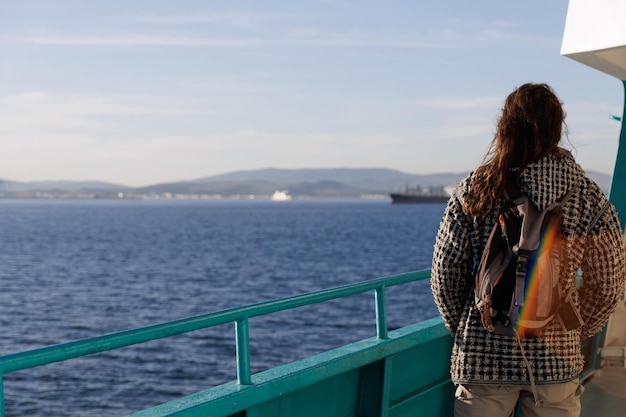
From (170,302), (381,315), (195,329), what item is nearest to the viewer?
(195,329)

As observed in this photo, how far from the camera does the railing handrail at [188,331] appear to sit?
241 cm

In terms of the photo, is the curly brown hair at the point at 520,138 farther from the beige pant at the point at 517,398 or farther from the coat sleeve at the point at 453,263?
the beige pant at the point at 517,398

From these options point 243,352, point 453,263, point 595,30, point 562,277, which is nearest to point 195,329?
point 243,352

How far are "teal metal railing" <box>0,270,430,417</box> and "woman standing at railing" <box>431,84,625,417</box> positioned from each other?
798 millimetres

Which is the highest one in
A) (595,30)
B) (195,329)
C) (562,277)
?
(595,30)

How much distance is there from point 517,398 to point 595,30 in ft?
8.25

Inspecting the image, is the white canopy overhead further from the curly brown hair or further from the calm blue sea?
the calm blue sea

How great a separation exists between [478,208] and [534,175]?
20cm

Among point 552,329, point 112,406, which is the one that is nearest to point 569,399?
point 552,329

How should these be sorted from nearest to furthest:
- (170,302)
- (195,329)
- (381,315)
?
1. (195,329)
2. (381,315)
3. (170,302)

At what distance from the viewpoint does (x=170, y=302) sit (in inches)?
1865

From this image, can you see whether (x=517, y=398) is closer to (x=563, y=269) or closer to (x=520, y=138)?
(x=563, y=269)

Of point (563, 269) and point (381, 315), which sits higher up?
point (563, 269)

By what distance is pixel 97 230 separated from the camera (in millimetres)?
135250
